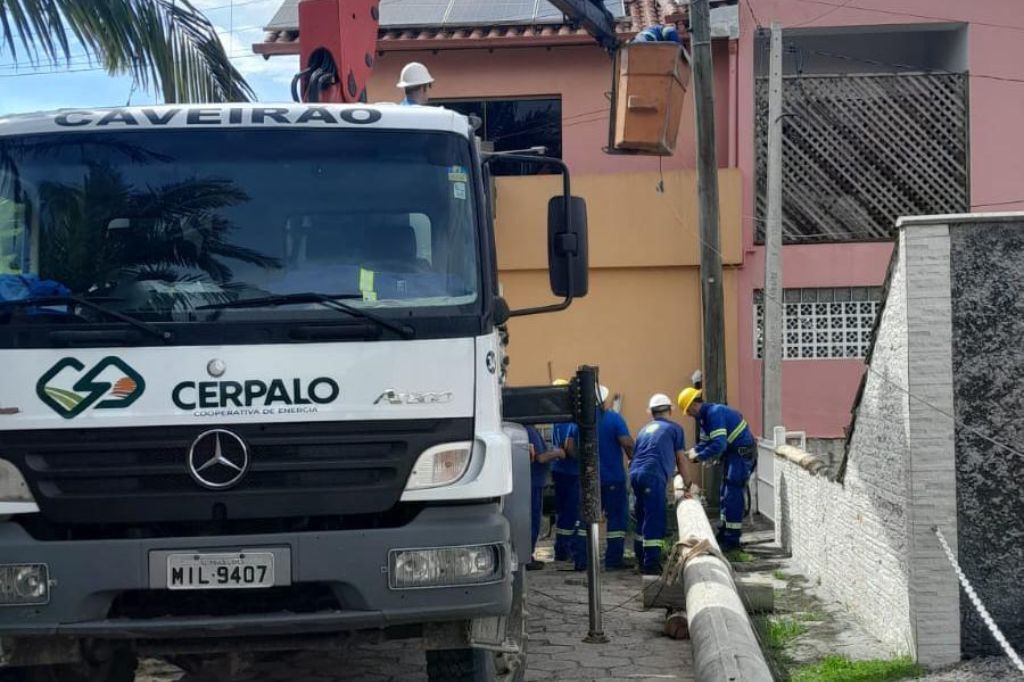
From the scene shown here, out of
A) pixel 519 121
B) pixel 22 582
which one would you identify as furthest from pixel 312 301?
pixel 519 121

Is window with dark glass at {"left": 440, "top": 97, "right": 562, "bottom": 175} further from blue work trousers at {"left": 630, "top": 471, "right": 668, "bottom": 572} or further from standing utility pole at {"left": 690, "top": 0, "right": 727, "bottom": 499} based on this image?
blue work trousers at {"left": 630, "top": 471, "right": 668, "bottom": 572}

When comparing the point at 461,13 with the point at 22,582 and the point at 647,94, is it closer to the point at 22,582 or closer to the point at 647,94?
the point at 647,94

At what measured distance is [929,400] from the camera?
738 cm

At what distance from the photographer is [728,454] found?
13.1 m

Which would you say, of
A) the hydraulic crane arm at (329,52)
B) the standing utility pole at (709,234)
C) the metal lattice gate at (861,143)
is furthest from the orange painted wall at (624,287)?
the hydraulic crane arm at (329,52)

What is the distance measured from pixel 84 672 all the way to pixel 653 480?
6333mm

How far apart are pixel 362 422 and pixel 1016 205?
1417 cm

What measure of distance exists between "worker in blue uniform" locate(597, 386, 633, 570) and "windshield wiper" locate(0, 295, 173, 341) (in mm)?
6826

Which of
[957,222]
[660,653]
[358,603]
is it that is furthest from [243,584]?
[957,222]

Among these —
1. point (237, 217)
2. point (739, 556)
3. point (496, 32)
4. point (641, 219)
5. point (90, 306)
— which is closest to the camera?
point (90, 306)

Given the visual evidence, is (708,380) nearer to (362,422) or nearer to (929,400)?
(929,400)

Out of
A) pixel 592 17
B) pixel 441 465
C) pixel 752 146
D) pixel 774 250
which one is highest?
pixel 592 17

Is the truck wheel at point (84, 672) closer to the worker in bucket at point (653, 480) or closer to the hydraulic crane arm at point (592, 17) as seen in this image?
the worker in bucket at point (653, 480)

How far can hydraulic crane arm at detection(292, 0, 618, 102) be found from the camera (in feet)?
27.1
